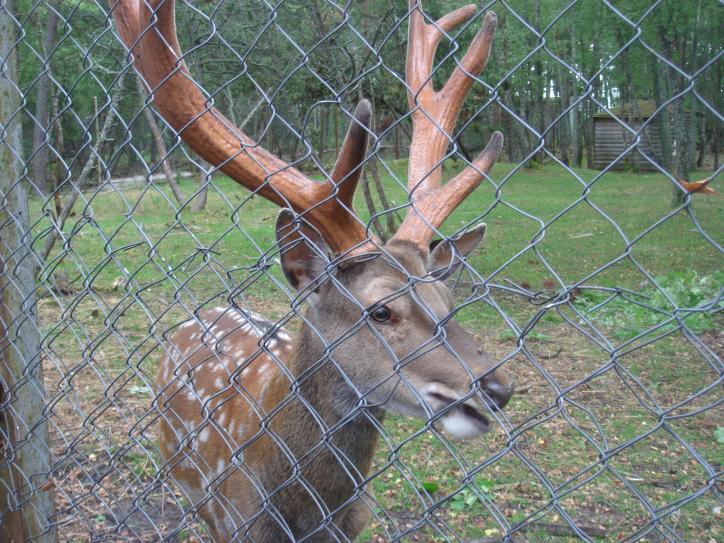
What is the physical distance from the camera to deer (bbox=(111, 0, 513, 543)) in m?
1.81

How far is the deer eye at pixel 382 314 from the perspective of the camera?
1.96 metres

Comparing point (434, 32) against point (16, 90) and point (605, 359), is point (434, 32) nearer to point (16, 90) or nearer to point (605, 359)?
point (16, 90)

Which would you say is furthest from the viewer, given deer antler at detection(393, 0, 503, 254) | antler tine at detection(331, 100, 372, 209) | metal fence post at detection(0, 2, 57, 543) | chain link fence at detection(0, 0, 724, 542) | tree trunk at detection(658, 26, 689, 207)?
tree trunk at detection(658, 26, 689, 207)

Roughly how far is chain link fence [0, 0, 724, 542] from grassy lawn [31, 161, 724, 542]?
2cm

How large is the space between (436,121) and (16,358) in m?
1.73

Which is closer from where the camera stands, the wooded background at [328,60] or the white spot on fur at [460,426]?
the wooded background at [328,60]

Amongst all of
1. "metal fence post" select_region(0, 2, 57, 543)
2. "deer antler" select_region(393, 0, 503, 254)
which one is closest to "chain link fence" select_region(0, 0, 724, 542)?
"metal fence post" select_region(0, 2, 57, 543)

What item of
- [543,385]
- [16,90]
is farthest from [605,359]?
[16,90]

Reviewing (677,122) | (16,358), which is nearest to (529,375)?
(16,358)

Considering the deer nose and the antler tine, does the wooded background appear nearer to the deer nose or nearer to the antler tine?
the antler tine

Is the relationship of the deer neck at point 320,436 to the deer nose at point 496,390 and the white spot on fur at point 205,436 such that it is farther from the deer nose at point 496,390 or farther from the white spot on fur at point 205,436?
the deer nose at point 496,390

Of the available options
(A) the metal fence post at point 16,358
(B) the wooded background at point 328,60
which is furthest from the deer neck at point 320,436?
(A) the metal fence post at point 16,358

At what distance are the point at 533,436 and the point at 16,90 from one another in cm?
325

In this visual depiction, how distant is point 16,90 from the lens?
2.56 m
